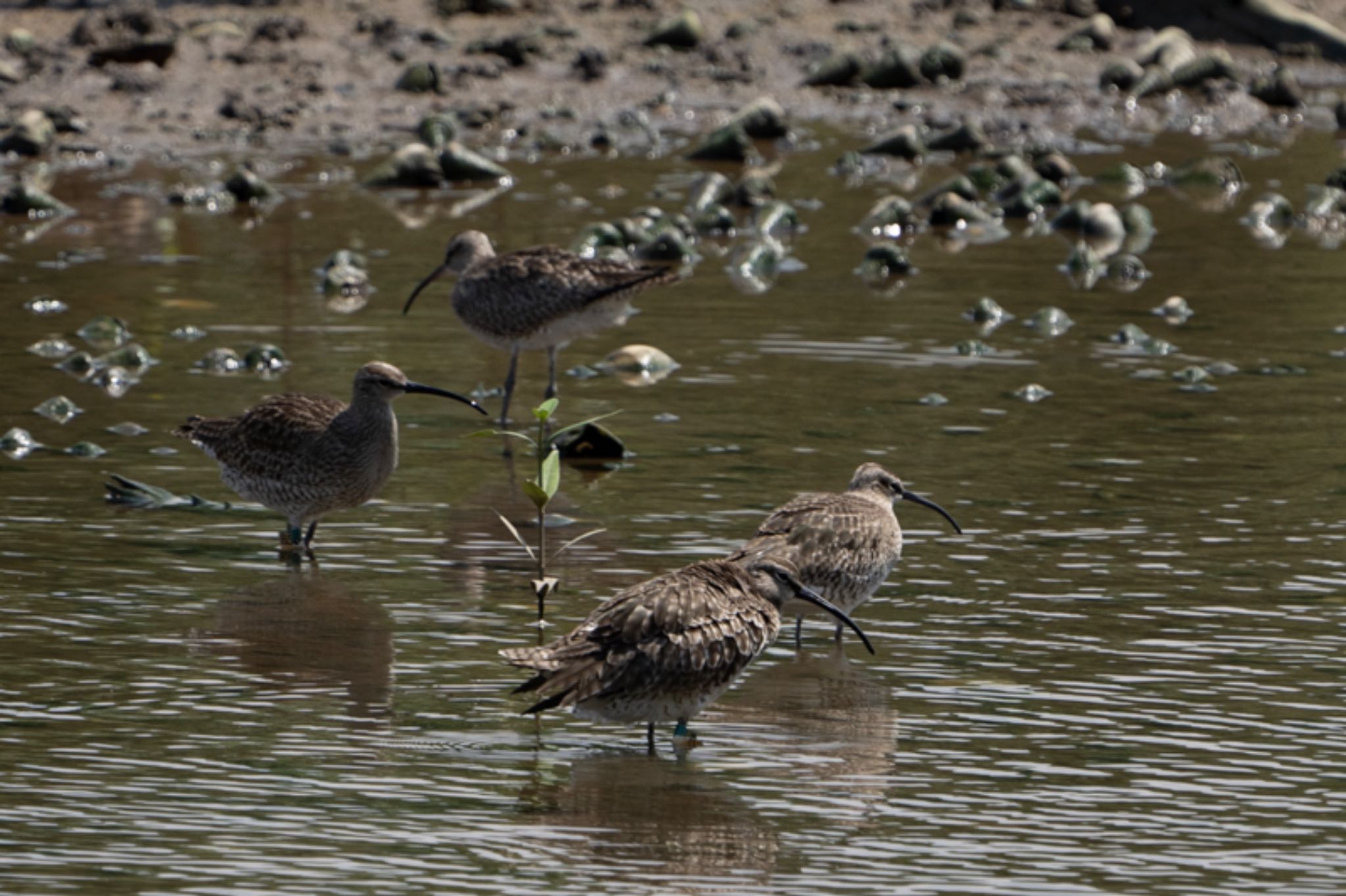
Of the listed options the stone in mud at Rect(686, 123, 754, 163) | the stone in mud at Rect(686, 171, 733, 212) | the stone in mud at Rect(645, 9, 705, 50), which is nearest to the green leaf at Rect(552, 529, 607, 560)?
the stone in mud at Rect(686, 171, 733, 212)

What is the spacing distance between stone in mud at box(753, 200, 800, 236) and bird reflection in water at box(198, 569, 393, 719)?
1139cm

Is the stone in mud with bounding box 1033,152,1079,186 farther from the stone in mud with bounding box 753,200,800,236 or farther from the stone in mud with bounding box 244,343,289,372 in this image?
the stone in mud with bounding box 244,343,289,372

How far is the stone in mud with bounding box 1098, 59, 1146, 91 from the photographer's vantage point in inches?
1265

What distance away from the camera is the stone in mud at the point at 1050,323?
17.9 m

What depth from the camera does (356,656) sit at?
10258 mm

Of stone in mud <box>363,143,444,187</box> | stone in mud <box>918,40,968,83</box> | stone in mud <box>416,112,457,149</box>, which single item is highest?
stone in mud <box>918,40,968,83</box>

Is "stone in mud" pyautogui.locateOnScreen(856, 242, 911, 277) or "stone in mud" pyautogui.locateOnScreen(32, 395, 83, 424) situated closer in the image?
"stone in mud" pyautogui.locateOnScreen(32, 395, 83, 424)

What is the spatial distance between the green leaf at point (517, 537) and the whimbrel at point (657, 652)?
133 cm

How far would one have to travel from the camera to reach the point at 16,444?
14.0 meters

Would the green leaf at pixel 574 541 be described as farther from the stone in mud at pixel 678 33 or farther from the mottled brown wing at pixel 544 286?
the stone in mud at pixel 678 33

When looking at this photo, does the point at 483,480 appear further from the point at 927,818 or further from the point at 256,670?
the point at 927,818

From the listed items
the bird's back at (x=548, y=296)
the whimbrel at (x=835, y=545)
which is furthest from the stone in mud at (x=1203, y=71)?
the whimbrel at (x=835, y=545)

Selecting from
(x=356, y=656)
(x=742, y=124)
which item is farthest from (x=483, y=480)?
(x=742, y=124)

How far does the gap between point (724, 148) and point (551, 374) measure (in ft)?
37.5
